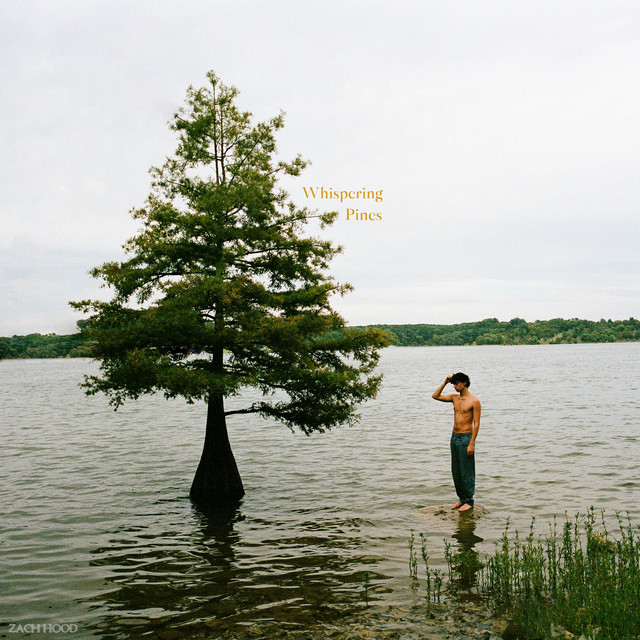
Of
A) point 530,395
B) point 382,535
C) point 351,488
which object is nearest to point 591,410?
point 530,395

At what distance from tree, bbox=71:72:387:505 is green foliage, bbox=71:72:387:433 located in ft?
0.10

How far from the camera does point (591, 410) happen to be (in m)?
37.4

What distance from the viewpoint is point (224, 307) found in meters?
14.1

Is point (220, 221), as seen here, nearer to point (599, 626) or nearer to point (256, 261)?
point (256, 261)

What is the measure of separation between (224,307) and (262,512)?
5.60 m

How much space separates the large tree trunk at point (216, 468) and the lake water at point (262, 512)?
69 centimetres

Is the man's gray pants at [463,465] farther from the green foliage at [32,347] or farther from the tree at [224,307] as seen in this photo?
the green foliage at [32,347]

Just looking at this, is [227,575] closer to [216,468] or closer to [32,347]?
[216,468]

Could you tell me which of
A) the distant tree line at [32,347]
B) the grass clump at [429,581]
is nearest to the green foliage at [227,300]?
the grass clump at [429,581]

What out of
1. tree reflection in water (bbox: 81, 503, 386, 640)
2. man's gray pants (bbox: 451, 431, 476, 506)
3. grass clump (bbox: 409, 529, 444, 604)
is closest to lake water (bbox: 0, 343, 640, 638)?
tree reflection in water (bbox: 81, 503, 386, 640)

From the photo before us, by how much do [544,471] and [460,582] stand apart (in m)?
11.3

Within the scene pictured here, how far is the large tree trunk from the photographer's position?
50.8 ft

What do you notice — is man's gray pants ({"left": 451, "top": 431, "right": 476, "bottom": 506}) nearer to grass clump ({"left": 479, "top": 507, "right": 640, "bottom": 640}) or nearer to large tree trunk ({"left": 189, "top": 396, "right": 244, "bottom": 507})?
grass clump ({"left": 479, "top": 507, "right": 640, "bottom": 640})

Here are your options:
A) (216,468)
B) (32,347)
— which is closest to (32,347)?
(32,347)
